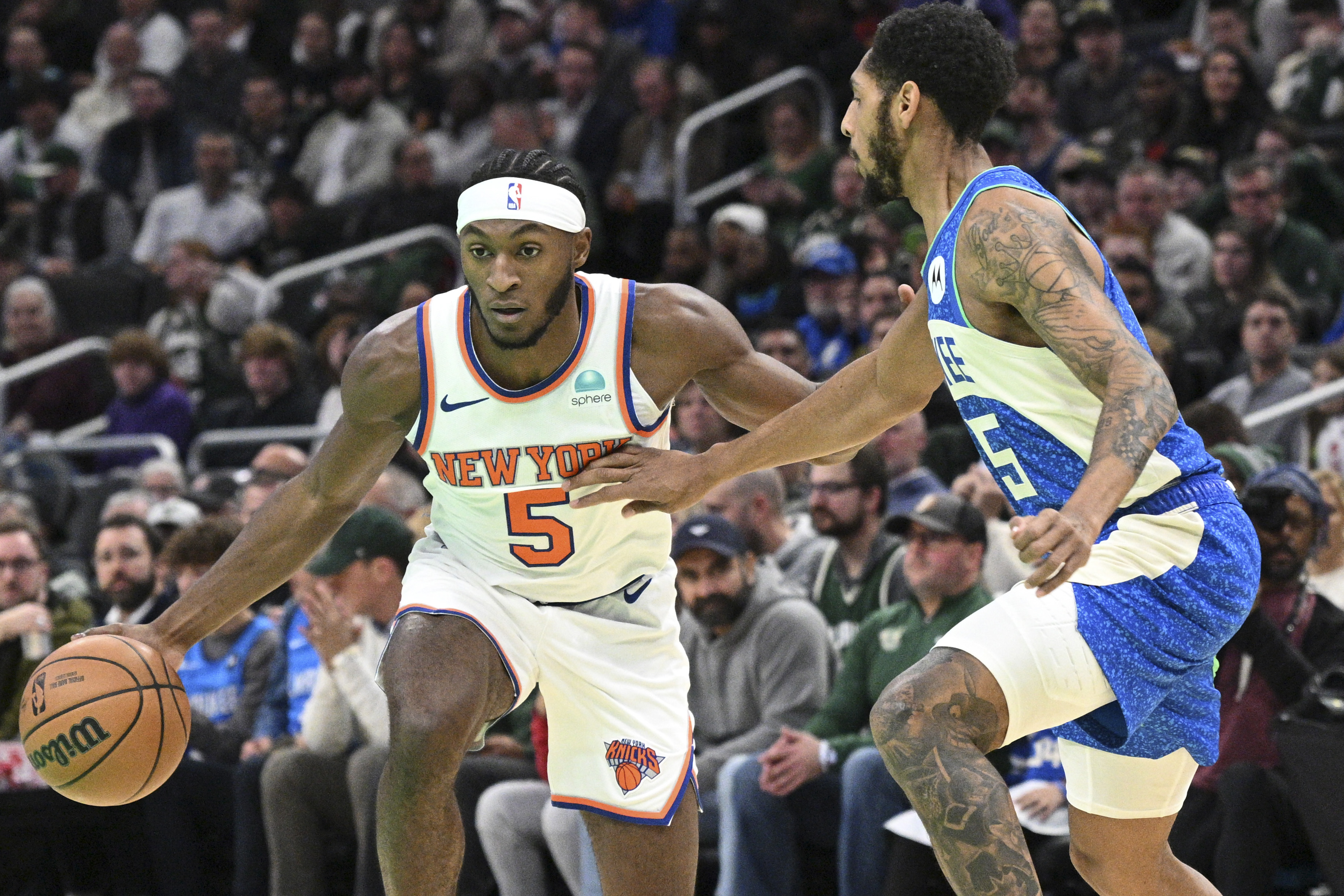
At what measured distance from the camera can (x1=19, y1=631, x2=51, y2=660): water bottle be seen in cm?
775

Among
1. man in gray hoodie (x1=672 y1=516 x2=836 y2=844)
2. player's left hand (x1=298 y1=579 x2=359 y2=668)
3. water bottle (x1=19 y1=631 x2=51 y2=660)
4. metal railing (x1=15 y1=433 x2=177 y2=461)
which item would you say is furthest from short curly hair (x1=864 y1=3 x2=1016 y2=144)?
metal railing (x1=15 y1=433 x2=177 y2=461)

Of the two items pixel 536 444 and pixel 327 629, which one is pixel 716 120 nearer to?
pixel 327 629

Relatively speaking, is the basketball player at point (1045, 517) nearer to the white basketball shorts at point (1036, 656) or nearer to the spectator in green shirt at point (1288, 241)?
the white basketball shorts at point (1036, 656)

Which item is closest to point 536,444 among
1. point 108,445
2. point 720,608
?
point 720,608

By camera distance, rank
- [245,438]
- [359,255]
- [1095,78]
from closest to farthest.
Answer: [245,438] → [1095,78] → [359,255]

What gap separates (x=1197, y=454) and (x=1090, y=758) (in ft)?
2.40

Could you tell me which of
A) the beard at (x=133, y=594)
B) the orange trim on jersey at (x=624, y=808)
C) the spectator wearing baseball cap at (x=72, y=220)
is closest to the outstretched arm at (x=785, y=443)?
the orange trim on jersey at (x=624, y=808)

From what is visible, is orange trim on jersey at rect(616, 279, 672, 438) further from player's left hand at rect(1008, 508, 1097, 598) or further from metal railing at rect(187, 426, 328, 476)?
metal railing at rect(187, 426, 328, 476)

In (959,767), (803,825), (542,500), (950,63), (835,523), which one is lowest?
(803,825)

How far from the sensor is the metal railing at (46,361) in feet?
38.3

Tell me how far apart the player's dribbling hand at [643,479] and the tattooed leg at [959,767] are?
3.25 ft

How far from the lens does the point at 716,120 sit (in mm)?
12656

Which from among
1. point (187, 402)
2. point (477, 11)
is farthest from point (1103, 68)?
point (187, 402)

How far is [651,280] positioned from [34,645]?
545 centimetres
